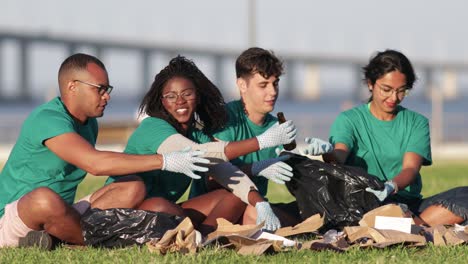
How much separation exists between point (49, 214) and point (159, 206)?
0.68 metres

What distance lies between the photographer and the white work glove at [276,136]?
21.3 ft

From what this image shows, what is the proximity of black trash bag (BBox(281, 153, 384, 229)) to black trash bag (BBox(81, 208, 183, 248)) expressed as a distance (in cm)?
116

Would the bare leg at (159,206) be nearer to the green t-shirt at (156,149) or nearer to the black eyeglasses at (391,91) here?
the green t-shirt at (156,149)

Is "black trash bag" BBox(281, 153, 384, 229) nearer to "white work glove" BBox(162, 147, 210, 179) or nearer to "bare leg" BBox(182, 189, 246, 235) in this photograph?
"bare leg" BBox(182, 189, 246, 235)

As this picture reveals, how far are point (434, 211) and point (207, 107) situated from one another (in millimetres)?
1670

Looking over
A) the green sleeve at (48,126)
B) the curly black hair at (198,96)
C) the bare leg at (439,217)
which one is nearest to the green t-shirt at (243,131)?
the curly black hair at (198,96)

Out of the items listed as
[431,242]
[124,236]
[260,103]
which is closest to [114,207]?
[124,236]

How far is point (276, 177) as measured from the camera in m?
6.77

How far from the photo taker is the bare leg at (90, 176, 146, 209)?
20.7ft

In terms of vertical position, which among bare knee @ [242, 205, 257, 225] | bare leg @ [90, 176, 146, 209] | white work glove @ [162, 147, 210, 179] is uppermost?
white work glove @ [162, 147, 210, 179]

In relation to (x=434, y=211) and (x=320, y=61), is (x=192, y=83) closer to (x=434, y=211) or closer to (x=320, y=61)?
(x=434, y=211)

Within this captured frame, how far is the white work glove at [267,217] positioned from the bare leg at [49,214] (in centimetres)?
109

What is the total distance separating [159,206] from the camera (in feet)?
20.7

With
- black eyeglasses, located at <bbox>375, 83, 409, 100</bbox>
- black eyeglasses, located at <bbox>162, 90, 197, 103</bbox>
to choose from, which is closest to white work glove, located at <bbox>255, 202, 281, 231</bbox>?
black eyeglasses, located at <bbox>162, 90, 197, 103</bbox>
